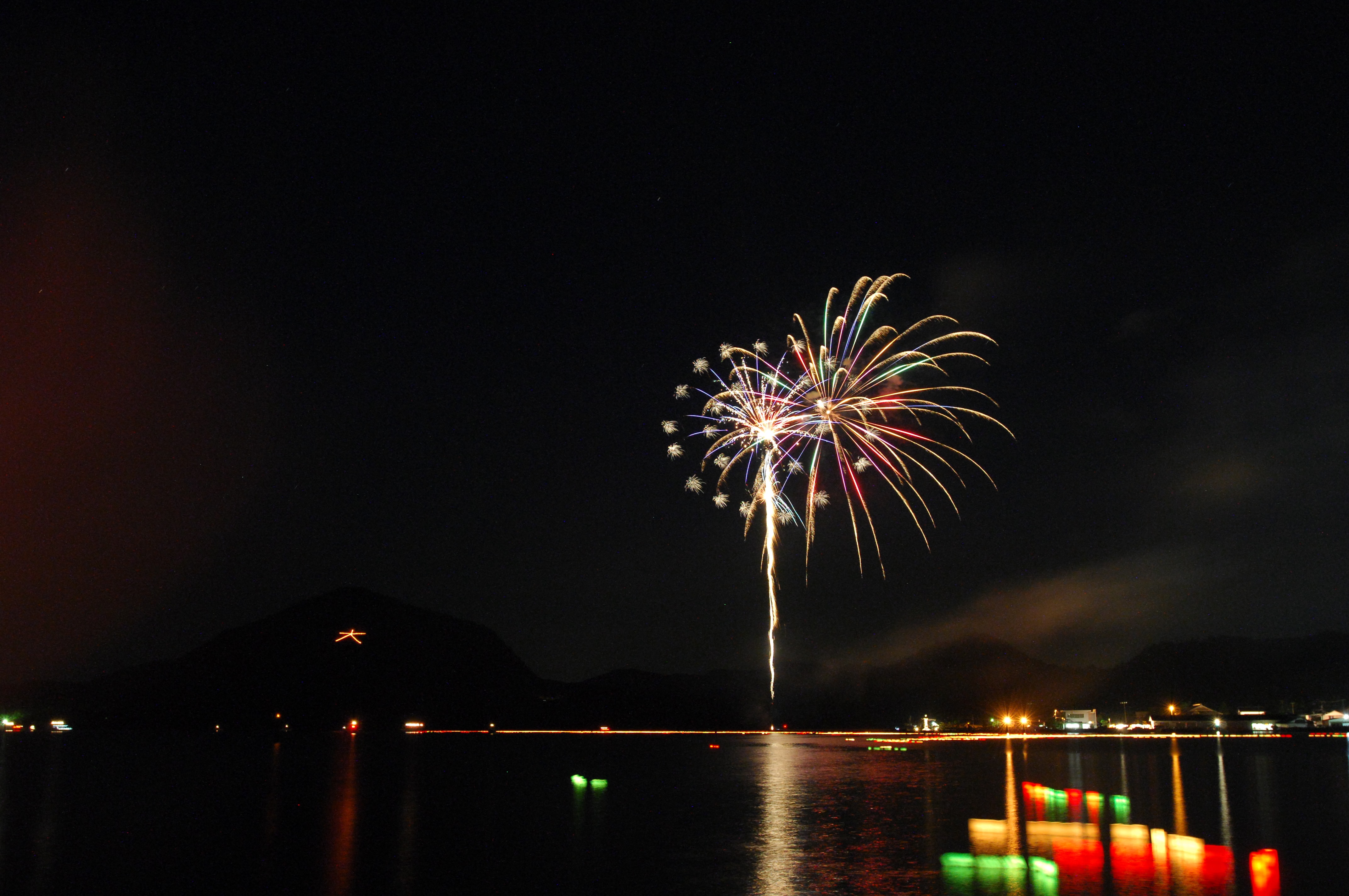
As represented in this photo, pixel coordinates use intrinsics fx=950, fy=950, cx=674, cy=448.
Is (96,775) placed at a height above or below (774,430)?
below

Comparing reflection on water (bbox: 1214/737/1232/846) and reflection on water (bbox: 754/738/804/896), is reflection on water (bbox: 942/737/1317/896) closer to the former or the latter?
reflection on water (bbox: 1214/737/1232/846)

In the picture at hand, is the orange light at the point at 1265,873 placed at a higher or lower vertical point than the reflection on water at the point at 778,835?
higher

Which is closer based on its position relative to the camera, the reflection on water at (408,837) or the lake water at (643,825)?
the lake water at (643,825)

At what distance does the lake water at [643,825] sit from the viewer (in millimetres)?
16453

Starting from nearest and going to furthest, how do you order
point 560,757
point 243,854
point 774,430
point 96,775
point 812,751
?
point 243,854 → point 774,430 → point 96,775 → point 560,757 → point 812,751

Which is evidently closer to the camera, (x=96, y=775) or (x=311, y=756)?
(x=96, y=775)

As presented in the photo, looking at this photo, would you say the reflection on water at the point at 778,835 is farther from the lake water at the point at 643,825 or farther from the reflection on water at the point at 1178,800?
the reflection on water at the point at 1178,800

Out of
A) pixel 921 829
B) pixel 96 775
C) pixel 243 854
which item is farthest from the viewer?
pixel 96 775

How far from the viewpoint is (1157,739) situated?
99.8 metres

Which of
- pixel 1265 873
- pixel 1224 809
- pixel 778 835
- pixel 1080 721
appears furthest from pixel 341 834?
pixel 1080 721

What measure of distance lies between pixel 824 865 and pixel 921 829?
19.3ft

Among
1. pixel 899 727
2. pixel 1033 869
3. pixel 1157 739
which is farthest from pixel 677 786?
pixel 899 727

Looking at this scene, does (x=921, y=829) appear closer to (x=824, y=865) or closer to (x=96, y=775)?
(x=824, y=865)

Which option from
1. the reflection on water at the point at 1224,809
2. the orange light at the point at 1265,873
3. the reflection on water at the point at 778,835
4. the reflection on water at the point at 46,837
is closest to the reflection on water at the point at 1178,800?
the reflection on water at the point at 1224,809
